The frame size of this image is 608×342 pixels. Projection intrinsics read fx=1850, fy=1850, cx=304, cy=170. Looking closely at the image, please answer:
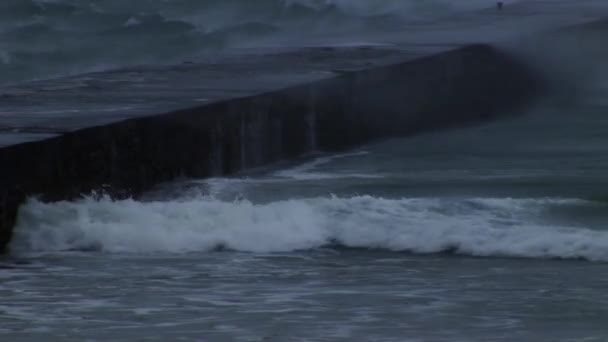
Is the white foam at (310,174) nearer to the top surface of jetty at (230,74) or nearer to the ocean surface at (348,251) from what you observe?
the ocean surface at (348,251)

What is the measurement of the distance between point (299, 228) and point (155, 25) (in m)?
13.6

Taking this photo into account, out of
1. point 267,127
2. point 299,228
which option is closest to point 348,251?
point 299,228

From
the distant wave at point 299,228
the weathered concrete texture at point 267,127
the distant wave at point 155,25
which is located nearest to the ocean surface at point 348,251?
the distant wave at point 299,228

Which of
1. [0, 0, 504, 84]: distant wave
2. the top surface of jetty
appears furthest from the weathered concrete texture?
[0, 0, 504, 84]: distant wave

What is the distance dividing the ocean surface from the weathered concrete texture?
0.14 meters

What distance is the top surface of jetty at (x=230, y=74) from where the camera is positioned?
9828mm

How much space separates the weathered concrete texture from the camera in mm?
8891

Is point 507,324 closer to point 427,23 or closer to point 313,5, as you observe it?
point 427,23

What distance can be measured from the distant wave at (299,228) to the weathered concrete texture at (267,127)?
182 mm

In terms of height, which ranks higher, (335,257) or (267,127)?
(267,127)

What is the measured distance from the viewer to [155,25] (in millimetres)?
22141

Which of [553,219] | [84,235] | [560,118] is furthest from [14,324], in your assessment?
[560,118]

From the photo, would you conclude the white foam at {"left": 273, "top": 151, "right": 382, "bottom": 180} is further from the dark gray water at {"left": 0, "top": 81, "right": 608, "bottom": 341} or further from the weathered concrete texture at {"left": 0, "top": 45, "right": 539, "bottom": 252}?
the weathered concrete texture at {"left": 0, "top": 45, "right": 539, "bottom": 252}

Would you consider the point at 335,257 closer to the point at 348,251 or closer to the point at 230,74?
the point at 348,251
